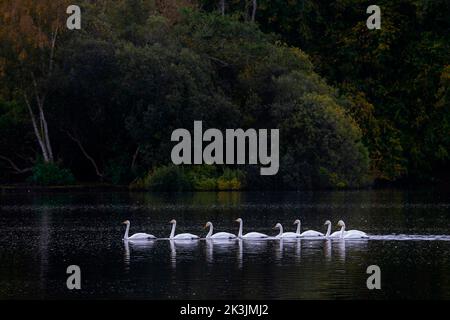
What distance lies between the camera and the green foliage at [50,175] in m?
73.1

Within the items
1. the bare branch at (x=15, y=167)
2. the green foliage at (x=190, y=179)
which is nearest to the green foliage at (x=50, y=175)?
the bare branch at (x=15, y=167)

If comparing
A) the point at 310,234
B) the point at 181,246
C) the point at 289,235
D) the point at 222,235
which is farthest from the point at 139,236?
the point at 310,234

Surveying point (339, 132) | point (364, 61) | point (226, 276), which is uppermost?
point (364, 61)

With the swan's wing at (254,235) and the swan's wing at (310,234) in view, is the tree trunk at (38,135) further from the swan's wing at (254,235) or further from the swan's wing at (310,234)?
the swan's wing at (310,234)

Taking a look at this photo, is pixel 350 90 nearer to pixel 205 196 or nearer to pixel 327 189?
pixel 327 189

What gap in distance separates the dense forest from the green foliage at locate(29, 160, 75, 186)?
8cm

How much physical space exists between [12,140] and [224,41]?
14.5 metres

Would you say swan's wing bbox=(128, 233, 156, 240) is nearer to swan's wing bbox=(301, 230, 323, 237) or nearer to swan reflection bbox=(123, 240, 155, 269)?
swan reflection bbox=(123, 240, 155, 269)

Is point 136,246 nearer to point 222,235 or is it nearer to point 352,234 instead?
point 222,235

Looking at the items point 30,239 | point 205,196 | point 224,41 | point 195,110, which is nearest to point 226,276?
point 30,239

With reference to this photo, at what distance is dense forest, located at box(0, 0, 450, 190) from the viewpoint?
7119cm

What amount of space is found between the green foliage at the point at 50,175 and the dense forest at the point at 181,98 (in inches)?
3.3

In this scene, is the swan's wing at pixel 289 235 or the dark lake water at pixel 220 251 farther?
the swan's wing at pixel 289 235

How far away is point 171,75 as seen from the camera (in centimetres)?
7112
